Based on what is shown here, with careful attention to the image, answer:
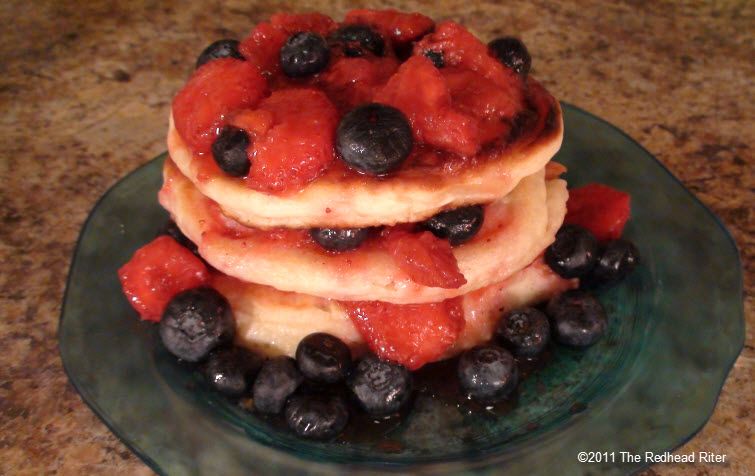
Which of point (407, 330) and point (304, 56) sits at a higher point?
point (304, 56)

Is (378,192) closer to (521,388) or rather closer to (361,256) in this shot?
(361,256)

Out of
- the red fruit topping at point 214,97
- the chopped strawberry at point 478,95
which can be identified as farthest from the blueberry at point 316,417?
the chopped strawberry at point 478,95

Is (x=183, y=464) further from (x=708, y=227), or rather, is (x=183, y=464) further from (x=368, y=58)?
(x=708, y=227)

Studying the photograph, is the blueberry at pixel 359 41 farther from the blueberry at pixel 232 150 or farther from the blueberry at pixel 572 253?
the blueberry at pixel 572 253

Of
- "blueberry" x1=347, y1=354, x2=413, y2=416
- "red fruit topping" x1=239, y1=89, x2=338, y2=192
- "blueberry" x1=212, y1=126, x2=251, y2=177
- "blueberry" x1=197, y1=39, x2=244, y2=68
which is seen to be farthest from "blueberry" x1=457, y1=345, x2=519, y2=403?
"blueberry" x1=197, y1=39, x2=244, y2=68

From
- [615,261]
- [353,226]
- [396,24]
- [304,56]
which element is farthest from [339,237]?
[615,261]

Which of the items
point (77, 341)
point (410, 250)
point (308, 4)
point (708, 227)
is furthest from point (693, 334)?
point (308, 4)

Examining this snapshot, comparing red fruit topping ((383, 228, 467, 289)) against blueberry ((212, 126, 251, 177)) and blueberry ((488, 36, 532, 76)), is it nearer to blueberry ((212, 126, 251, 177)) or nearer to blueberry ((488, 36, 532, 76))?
blueberry ((212, 126, 251, 177))
